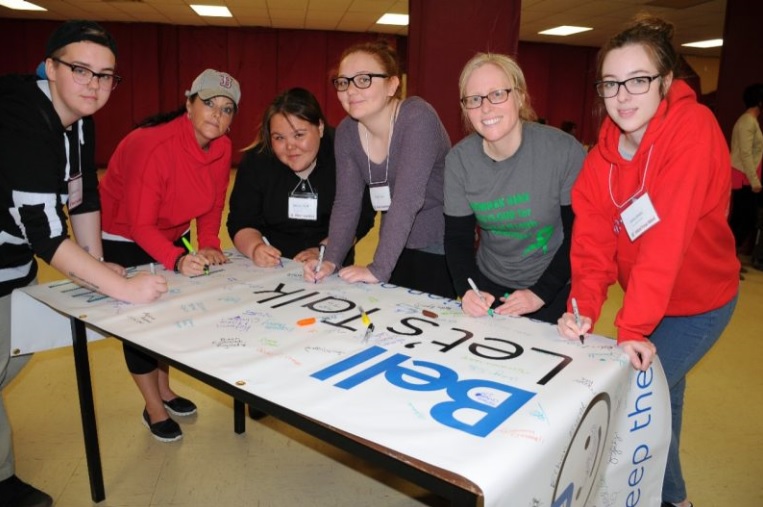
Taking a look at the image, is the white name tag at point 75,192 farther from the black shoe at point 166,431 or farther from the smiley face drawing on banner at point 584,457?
the smiley face drawing on banner at point 584,457

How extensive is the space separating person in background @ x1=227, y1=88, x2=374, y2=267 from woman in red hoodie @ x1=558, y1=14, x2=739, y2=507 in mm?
1018

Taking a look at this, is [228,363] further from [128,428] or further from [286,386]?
[128,428]

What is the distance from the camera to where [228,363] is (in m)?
1.17

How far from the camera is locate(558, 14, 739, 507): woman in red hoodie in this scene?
3.85 ft

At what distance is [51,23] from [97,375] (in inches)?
422

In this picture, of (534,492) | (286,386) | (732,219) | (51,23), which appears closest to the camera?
(534,492)

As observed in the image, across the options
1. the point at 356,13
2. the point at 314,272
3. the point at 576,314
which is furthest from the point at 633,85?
the point at 356,13

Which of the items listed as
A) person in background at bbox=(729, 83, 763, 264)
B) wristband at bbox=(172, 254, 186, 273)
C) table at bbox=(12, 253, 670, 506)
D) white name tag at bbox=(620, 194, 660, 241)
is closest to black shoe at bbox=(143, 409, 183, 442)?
table at bbox=(12, 253, 670, 506)

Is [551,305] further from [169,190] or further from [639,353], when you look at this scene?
[169,190]

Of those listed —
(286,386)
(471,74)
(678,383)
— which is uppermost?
(471,74)

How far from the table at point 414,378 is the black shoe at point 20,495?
149mm

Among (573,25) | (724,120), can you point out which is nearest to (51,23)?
(573,25)

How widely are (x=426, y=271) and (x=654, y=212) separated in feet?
3.09

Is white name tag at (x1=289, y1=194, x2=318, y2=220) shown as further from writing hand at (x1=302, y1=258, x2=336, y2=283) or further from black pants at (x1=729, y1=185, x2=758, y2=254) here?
black pants at (x1=729, y1=185, x2=758, y2=254)
